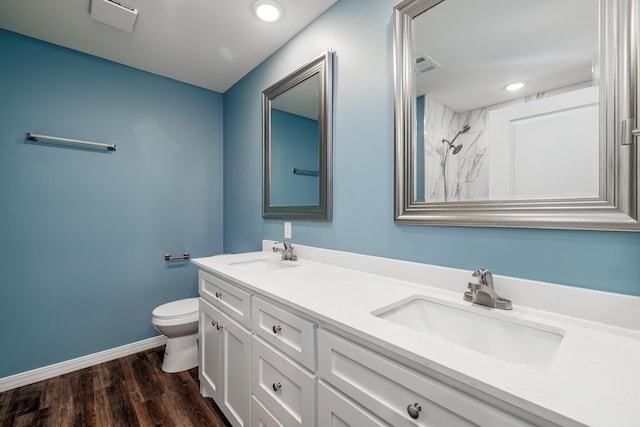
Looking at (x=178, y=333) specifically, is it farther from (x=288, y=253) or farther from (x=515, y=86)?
(x=515, y=86)

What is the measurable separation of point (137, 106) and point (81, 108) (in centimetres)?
37

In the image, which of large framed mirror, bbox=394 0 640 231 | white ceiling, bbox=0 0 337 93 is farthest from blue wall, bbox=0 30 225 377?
large framed mirror, bbox=394 0 640 231

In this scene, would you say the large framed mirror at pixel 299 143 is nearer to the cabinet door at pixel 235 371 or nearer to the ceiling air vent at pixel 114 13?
the cabinet door at pixel 235 371

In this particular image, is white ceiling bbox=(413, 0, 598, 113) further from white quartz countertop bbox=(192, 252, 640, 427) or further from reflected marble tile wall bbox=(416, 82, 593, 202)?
white quartz countertop bbox=(192, 252, 640, 427)

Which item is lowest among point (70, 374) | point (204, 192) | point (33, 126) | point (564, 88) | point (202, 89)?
point (70, 374)

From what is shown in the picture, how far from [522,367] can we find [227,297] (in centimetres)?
124

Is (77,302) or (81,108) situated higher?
(81,108)

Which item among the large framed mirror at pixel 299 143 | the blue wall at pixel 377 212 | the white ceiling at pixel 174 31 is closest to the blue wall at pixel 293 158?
the large framed mirror at pixel 299 143

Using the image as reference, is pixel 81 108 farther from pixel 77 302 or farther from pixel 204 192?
pixel 77 302

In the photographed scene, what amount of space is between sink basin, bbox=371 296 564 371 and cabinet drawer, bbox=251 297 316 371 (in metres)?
0.24

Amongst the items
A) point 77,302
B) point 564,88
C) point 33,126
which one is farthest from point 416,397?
point 33,126

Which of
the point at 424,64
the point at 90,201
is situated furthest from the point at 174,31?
the point at 424,64

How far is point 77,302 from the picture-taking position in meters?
2.03

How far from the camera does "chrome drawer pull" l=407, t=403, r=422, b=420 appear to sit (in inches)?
24.2
